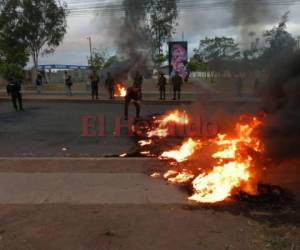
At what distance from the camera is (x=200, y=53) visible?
16.0 m

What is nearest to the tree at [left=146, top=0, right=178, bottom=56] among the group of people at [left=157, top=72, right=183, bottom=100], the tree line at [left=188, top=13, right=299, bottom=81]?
the group of people at [left=157, top=72, right=183, bottom=100]

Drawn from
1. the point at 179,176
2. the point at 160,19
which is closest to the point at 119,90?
the point at 160,19

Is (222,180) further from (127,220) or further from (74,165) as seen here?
(74,165)

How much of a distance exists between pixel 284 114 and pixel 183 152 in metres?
2.24

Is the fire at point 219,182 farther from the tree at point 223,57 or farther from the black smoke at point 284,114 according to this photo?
the tree at point 223,57

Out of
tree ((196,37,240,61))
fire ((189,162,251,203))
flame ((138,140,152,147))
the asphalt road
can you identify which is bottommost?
the asphalt road

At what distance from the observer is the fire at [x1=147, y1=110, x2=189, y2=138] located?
12.0 meters

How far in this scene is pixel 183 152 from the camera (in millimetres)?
9148

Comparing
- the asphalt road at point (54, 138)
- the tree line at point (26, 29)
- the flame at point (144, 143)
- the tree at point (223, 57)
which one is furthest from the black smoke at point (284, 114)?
the tree line at point (26, 29)

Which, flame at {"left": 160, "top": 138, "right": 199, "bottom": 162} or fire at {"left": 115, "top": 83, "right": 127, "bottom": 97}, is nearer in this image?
flame at {"left": 160, "top": 138, "right": 199, "bottom": 162}

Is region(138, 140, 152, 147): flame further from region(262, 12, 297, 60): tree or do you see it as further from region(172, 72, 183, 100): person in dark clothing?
region(172, 72, 183, 100): person in dark clothing

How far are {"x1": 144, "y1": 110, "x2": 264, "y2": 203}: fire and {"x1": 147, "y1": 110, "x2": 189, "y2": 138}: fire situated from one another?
2.15m

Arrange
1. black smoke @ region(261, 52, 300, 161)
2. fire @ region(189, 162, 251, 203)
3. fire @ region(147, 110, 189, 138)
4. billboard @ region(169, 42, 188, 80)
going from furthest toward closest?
billboard @ region(169, 42, 188, 80) < fire @ region(147, 110, 189, 138) < black smoke @ region(261, 52, 300, 161) < fire @ region(189, 162, 251, 203)

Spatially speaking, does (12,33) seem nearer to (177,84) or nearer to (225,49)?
(177,84)
